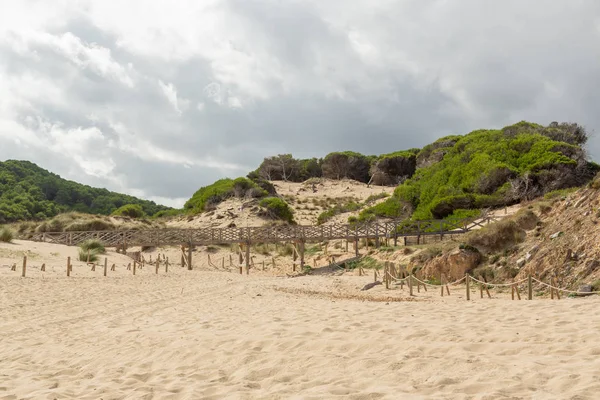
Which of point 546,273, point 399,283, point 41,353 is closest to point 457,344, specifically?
point 41,353

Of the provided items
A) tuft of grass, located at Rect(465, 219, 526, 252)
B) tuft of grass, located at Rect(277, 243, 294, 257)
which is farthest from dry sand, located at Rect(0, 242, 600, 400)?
tuft of grass, located at Rect(277, 243, 294, 257)

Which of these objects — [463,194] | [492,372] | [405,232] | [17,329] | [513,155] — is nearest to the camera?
[492,372]

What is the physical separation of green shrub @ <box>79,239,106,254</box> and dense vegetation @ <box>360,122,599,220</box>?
22701 mm

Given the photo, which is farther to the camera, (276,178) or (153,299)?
(276,178)

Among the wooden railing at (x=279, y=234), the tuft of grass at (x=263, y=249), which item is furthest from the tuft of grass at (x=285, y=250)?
the wooden railing at (x=279, y=234)

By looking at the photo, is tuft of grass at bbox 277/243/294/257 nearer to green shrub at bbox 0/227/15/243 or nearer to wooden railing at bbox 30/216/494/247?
wooden railing at bbox 30/216/494/247

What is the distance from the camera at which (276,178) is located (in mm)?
70688

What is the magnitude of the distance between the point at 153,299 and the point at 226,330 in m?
6.95

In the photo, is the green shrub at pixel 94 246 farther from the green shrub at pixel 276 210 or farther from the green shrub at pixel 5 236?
the green shrub at pixel 276 210

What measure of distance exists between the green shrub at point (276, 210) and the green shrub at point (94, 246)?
61.6 ft

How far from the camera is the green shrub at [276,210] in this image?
158ft

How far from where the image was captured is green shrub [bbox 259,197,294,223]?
4812cm

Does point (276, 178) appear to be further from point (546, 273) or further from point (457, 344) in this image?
point (457, 344)

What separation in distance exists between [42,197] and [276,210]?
40041mm
